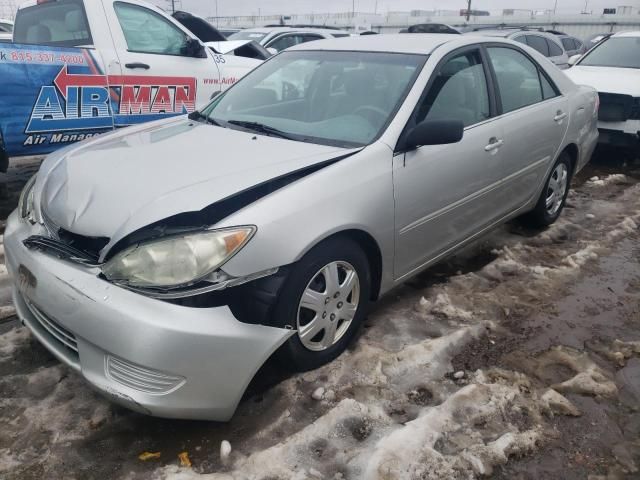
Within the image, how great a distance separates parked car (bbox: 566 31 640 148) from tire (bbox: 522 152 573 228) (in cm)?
252

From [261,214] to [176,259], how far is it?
1.26 feet

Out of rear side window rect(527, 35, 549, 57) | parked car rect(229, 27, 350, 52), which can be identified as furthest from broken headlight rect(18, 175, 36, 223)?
rear side window rect(527, 35, 549, 57)

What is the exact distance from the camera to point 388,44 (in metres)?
A: 3.48

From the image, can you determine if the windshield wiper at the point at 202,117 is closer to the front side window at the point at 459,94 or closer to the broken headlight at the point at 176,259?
the front side window at the point at 459,94

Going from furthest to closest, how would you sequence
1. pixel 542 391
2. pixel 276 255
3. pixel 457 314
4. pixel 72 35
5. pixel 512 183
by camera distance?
pixel 72 35, pixel 512 183, pixel 457 314, pixel 542 391, pixel 276 255

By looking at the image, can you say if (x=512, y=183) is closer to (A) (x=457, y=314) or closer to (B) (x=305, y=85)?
(A) (x=457, y=314)

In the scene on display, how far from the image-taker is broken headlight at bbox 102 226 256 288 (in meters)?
2.11

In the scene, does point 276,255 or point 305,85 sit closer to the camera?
point 276,255

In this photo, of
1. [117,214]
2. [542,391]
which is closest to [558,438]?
[542,391]

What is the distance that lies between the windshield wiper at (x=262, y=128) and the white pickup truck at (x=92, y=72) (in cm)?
234

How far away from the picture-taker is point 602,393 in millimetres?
2637

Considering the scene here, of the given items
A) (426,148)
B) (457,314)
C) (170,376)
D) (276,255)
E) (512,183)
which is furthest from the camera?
(512,183)

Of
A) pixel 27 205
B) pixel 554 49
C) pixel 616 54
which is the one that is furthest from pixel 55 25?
pixel 554 49

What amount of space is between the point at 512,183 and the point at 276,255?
232cm
